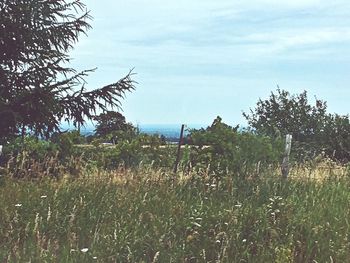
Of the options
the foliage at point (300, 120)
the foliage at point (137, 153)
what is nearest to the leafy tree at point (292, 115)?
the foliage at point (300, 120)

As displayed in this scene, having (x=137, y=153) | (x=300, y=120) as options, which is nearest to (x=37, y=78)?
(x=137, y=153)

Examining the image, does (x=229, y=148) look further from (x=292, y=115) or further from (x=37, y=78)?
(x=292, y=115)

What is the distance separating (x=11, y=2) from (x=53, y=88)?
1.80 metres

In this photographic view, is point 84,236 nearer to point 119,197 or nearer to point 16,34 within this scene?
point 119,197

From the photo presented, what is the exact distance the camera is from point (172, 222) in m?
6.02

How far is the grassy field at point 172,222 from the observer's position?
5.04 m

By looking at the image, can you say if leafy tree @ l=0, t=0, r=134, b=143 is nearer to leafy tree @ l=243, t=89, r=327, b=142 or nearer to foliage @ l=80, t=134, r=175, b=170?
foliage @ l=80, t=134, r=175, b=170

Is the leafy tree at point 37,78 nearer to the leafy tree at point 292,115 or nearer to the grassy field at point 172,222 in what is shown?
the grassy field at point 172,222

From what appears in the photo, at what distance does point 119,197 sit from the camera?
709cm

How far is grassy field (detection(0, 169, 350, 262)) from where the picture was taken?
16.5 feet

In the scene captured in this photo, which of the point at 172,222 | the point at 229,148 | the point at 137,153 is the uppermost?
the point at 229,148

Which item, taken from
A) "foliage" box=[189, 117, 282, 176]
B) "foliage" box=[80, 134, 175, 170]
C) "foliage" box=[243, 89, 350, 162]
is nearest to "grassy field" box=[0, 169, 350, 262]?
"foliage" box=[189, 117, 282, 176]

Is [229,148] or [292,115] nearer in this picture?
[229,148]

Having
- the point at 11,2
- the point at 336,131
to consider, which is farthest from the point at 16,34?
the point at 336,131
